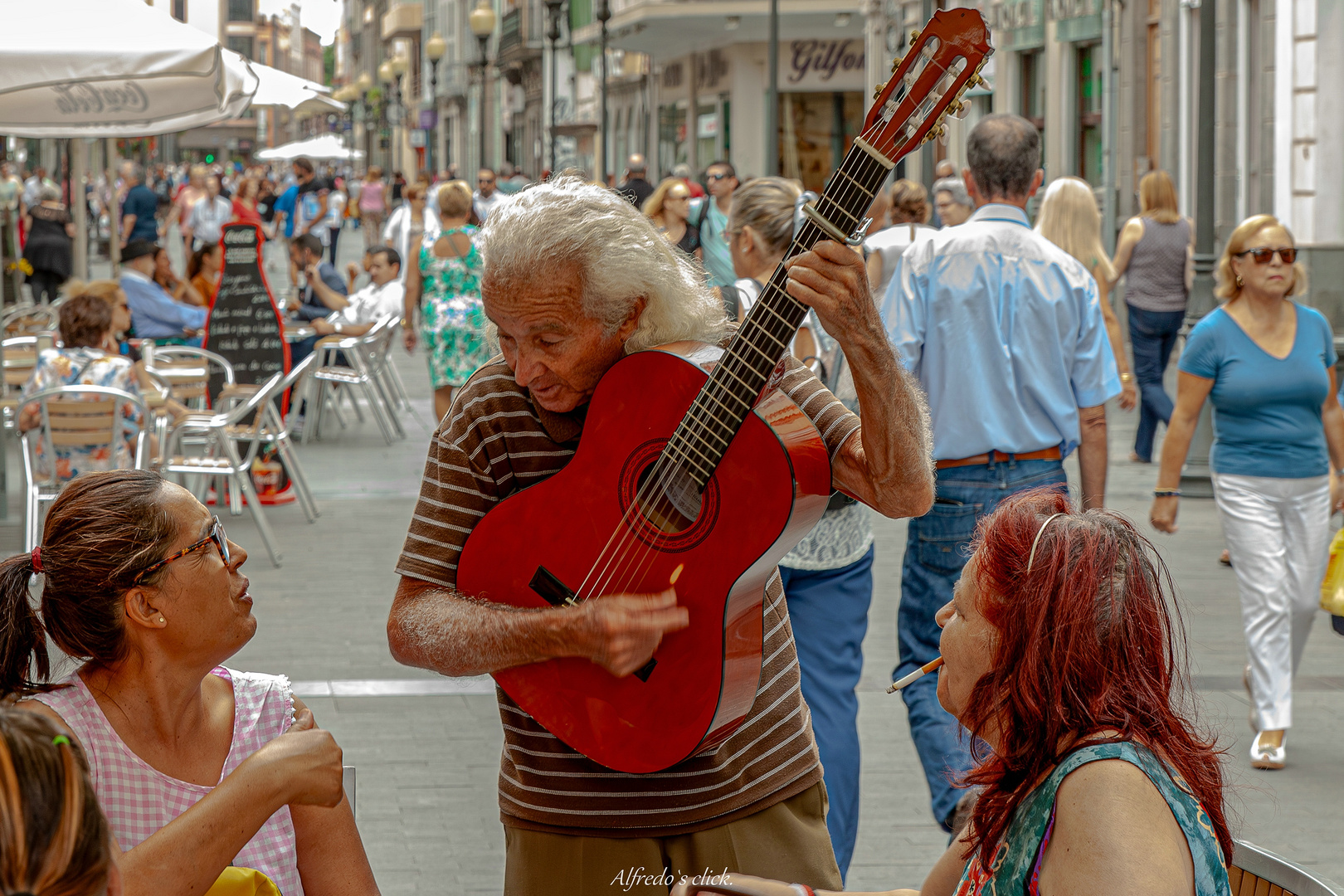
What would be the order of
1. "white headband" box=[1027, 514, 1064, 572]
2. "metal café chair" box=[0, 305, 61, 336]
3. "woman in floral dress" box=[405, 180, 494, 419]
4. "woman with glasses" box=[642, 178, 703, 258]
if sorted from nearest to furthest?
"white headband" box=[1027, 514, 1064, 572]
"woman in floral dress" box=[405, 180, 494, 419]
"woman with glasses" box=[642, 178, 703, 258]
"metal café chair" box=[0, 305, 61, 336]

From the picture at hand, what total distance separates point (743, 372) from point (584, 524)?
1.08 ft

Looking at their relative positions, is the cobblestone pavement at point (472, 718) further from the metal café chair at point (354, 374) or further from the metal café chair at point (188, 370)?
the metal café chair at point (354, 374)

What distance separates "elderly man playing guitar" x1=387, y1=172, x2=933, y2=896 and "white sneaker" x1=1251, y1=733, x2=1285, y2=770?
316 cm

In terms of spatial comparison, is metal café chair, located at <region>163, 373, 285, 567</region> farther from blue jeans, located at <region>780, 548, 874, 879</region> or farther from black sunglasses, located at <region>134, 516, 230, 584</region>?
black sunglasses, located at <region>134, 516, 230, 584</region>

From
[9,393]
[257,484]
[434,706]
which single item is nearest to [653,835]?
[434,706]

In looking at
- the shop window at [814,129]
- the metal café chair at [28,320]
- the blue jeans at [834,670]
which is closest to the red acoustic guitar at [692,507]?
the blue jeans at [834,670]

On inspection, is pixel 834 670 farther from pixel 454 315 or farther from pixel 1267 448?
pixel 454 315

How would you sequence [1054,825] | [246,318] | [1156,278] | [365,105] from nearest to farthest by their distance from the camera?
[1054,825], [246,318], [1156,278], [365,105]

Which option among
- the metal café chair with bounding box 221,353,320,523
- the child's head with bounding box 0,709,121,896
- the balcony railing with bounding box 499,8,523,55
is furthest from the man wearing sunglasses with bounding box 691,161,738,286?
the balcony railing with bounding box 499,8,523,55

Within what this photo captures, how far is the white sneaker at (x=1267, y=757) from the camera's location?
5.33 m

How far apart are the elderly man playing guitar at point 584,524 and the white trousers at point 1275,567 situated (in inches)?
127

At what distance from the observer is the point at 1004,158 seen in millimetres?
4910

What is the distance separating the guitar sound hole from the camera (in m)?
2.37

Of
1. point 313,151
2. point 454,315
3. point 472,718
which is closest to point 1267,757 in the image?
point 472,718
